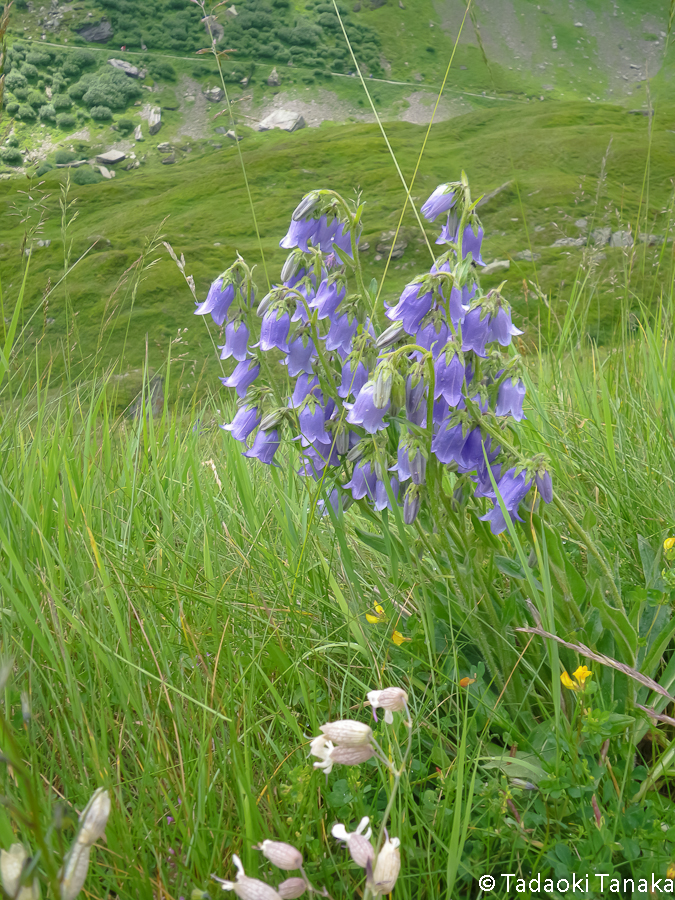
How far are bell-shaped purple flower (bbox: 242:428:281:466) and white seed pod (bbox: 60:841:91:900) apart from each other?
126 cm

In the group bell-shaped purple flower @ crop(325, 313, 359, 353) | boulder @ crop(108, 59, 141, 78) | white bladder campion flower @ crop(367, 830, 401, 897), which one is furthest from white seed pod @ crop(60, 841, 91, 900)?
boulder @ crop(108, 59, 141, 78)

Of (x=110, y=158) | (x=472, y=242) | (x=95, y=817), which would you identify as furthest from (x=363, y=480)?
(x=110, y=158)

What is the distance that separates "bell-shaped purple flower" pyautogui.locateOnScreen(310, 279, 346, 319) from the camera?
5.40 feet

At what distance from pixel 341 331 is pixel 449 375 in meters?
0.39

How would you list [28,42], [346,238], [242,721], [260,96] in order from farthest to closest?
[260,96] < [28,42] < [346,238] < [242,721]

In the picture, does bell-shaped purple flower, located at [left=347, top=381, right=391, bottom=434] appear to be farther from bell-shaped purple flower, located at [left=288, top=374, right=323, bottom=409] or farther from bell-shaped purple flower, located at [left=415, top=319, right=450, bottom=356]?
bell-shaped purple flower, located at [left=288, top=374, right=323, bottom=409]

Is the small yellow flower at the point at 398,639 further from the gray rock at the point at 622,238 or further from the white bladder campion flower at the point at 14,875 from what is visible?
the gray rock at the point at 622,238

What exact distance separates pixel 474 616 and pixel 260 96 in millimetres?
104887

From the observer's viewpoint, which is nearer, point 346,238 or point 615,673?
point 615,673

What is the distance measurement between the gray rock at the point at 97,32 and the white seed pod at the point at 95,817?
121 m

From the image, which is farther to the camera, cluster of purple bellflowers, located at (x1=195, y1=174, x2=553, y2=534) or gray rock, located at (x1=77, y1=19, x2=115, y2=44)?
gray rock, located at (x1=77, y1=19, x2=115, y2=44)

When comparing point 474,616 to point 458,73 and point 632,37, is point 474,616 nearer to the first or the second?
point 458,73

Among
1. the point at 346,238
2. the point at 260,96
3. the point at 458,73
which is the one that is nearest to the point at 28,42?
the point at 260,96

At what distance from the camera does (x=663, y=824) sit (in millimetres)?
1178
